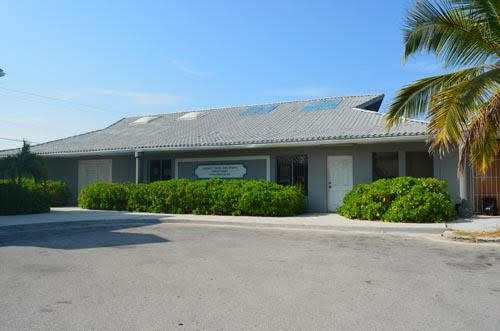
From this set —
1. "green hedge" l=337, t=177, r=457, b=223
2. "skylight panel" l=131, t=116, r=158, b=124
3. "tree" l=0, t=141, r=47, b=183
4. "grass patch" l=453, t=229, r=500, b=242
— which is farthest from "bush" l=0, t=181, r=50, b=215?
"grass patch" l=453, t=229, r=500, b=242

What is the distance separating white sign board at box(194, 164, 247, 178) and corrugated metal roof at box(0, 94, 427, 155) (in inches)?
46.7

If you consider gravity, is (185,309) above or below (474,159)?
below

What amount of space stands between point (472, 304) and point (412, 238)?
252 inches

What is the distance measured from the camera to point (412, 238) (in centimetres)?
1205

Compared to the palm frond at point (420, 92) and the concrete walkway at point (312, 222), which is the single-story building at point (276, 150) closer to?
the concrete walkway at point (312, 222)

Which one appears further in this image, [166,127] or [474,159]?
[166,127]

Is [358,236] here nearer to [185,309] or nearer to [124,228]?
[124,228]

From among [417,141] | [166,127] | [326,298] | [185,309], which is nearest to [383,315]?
[326,298]

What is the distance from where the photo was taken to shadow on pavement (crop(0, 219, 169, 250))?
11.0 meters

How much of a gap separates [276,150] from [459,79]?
8930 mm

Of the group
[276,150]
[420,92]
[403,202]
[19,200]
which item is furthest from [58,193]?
[420,92]

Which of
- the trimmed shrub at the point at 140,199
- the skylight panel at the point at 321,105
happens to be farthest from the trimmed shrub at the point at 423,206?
the trimmed shrub at the point at 140,199

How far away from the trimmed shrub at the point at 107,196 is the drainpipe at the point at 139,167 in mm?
977

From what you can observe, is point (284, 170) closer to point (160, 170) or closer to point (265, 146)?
point (265, 146)
